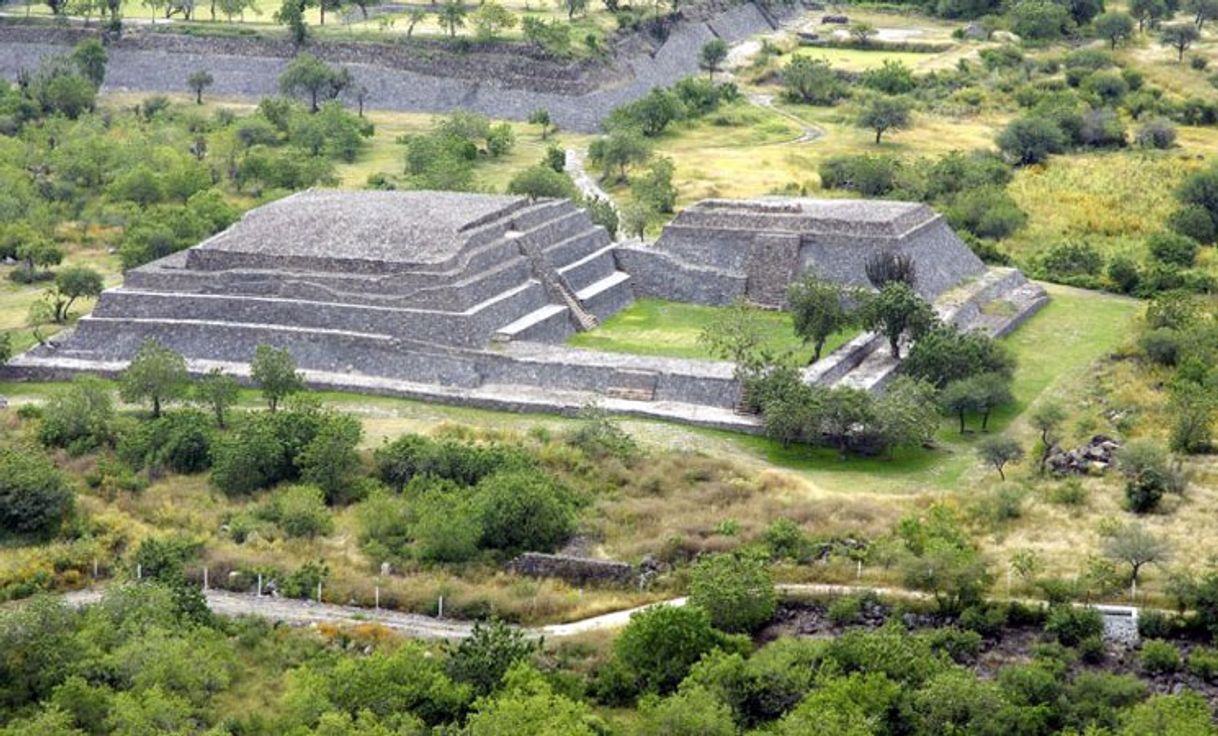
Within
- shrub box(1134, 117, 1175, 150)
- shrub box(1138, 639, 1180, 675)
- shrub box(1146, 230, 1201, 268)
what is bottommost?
shrub box(1138, 639, 1180, 675)

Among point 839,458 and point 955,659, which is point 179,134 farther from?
point 955,659

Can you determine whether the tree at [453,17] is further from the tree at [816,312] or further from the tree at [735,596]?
the tree at [735,596]

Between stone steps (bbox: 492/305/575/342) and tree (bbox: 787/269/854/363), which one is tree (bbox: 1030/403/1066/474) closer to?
tree (bbox: 787/269/854/363)

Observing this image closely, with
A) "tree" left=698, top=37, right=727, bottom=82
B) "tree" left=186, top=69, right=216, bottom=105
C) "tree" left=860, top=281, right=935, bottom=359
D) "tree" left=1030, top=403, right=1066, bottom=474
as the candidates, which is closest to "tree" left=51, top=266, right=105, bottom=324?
"tree" left=860, top=281, right=935, bottom=359

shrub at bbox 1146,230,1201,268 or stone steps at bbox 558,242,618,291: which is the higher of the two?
shrub at bbox 1146,230,1201,268

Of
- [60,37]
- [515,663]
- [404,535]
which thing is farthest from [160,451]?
[60,37]
